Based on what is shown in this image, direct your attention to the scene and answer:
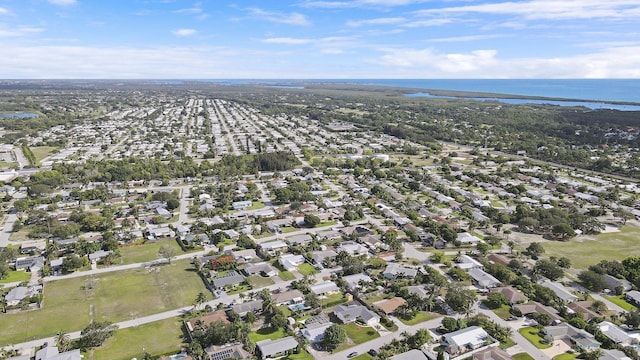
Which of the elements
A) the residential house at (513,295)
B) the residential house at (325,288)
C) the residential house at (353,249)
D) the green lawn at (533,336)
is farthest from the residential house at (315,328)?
the residential house at (513,295)

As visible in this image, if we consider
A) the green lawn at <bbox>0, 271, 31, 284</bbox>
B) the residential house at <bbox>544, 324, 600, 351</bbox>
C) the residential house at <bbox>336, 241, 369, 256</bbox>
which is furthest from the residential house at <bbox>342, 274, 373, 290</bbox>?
the green lawn at <bbox>0, 271, 31, 284</bbox>

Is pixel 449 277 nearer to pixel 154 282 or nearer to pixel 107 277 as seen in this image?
pixel 154 282

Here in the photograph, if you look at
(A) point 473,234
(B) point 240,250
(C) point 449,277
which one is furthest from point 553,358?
(B) point 240,250

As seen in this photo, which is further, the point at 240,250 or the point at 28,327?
the point at 240,250

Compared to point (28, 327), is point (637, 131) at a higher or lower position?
higher

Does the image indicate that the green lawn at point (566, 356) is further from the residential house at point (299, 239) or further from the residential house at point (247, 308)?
the residential house at point (299, 239)

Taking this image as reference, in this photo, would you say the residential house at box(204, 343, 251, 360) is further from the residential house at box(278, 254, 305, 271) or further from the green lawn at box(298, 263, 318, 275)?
the residential house at box(278, 254, 305, 271)

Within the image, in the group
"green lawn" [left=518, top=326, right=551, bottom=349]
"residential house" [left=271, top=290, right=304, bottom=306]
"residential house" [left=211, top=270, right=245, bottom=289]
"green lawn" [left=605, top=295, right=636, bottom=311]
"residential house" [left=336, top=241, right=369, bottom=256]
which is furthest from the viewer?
"residential house" [left=336, top=241, right=369, bottom=256]

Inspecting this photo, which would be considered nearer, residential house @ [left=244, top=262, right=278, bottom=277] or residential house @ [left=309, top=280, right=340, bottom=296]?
residential house @ [left=309, top=280, right=340, bottom=296]
